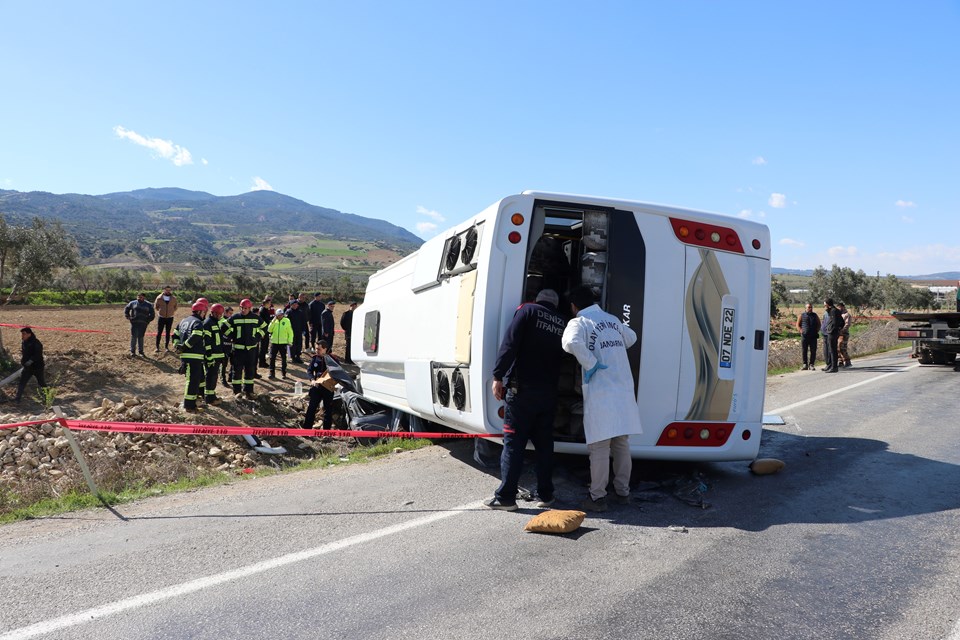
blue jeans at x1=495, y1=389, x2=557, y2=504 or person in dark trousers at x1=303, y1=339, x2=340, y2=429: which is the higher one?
blue jeans at x1=495, y1=389, x2=557, y2=504

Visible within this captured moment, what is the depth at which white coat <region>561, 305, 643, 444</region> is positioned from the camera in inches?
190

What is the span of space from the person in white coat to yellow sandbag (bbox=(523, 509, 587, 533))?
18.0 inches

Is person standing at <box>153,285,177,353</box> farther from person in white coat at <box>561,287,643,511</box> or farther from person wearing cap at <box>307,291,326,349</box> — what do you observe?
person in white coat at <box>561,287,643,511</box>

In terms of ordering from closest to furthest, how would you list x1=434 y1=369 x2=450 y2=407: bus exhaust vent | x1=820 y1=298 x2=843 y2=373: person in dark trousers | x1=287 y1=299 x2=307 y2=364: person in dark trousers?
x1=434 y1=369 x2=450 y2=407: bus exhaust vent → x1=820 y1=298 x2=843 y2=373: person in dark trousers → x1=287 y1=299 x2=307 y2=364: person in dark trousers

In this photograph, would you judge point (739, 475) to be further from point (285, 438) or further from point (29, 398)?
point (29, 398)

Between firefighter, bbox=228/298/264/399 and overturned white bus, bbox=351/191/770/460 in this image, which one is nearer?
overturned white bus, bbox=351/191/770/460

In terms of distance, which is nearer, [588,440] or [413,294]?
[588,440]

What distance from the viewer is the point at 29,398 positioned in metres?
12.9

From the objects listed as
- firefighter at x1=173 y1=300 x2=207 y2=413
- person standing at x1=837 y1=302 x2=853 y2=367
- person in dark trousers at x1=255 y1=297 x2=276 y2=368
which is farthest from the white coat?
person standing at x1=837 y1=302 x2=853 y2=367

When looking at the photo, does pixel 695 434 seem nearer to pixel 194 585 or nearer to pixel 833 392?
pixel 194 585

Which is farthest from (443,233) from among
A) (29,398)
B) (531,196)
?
(29,398)

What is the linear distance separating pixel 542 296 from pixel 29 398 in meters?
12.4

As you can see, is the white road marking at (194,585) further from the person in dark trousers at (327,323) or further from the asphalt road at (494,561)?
the person in dark trousers at (327,323)

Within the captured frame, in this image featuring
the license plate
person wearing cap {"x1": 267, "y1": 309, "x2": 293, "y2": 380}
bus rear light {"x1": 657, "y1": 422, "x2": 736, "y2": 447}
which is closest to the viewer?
bus rear light {"x1": 657, "y1": 422, "x2": 736, "y2": 447}
